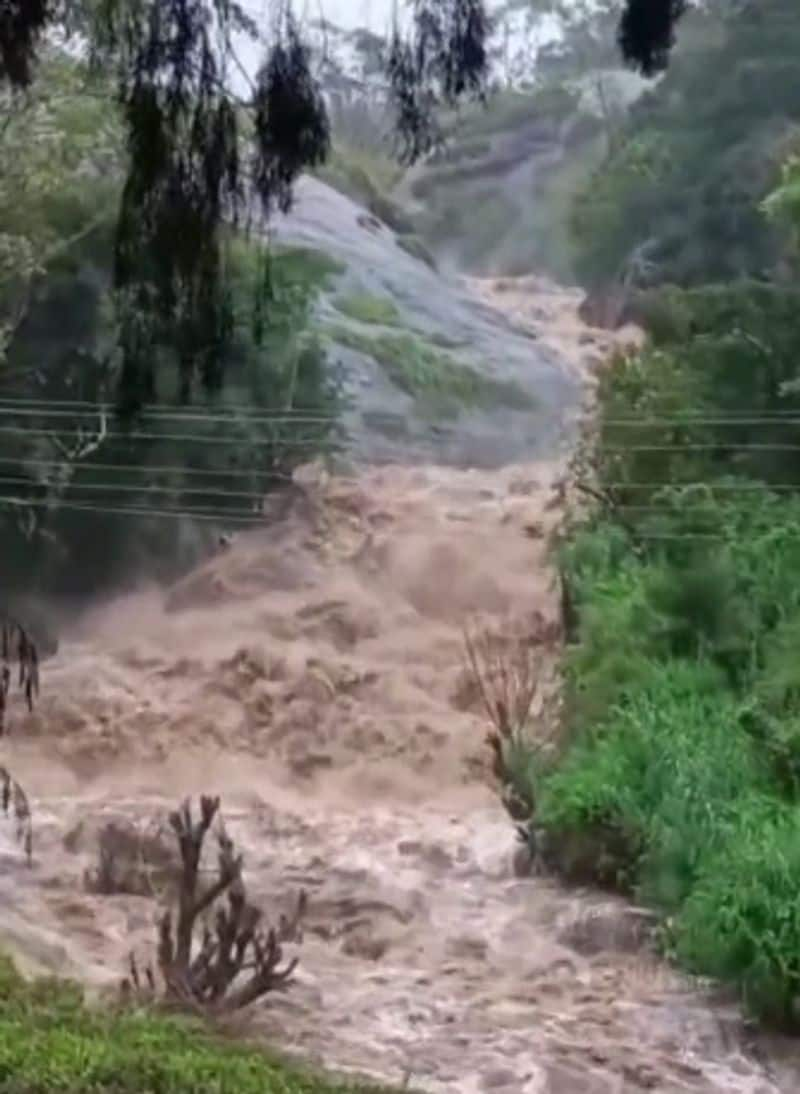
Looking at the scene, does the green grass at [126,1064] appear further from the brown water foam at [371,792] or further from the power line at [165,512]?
the power line at [165,512]

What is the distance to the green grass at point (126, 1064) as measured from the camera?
287 cm

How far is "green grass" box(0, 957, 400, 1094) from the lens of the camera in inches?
113

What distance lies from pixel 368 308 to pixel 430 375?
2.04 feet

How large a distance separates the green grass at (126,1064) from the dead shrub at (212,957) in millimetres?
1154

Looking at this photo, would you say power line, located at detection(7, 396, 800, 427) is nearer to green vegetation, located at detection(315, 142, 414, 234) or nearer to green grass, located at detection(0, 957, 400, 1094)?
green vegetation, located at detection(315, 142, 414, 234)

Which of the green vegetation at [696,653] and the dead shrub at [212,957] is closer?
the dead shrub at [212,957]

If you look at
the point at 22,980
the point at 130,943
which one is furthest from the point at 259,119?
the point at 130,943

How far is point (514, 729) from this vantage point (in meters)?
7.34

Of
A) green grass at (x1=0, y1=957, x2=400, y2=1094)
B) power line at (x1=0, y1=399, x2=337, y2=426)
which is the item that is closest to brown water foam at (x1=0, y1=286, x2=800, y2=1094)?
power line at (x1=0, y1=399, x2=337, y2=426)

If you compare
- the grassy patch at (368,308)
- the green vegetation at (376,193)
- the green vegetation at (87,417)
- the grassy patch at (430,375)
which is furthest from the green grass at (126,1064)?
the grassy patch at (368,308)

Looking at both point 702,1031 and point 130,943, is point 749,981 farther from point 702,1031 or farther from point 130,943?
point 130,943

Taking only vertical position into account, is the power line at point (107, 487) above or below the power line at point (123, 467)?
below

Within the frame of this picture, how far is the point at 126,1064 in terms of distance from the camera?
2971 mm

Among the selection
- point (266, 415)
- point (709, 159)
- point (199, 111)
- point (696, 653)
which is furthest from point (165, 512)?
point (199, 111)
